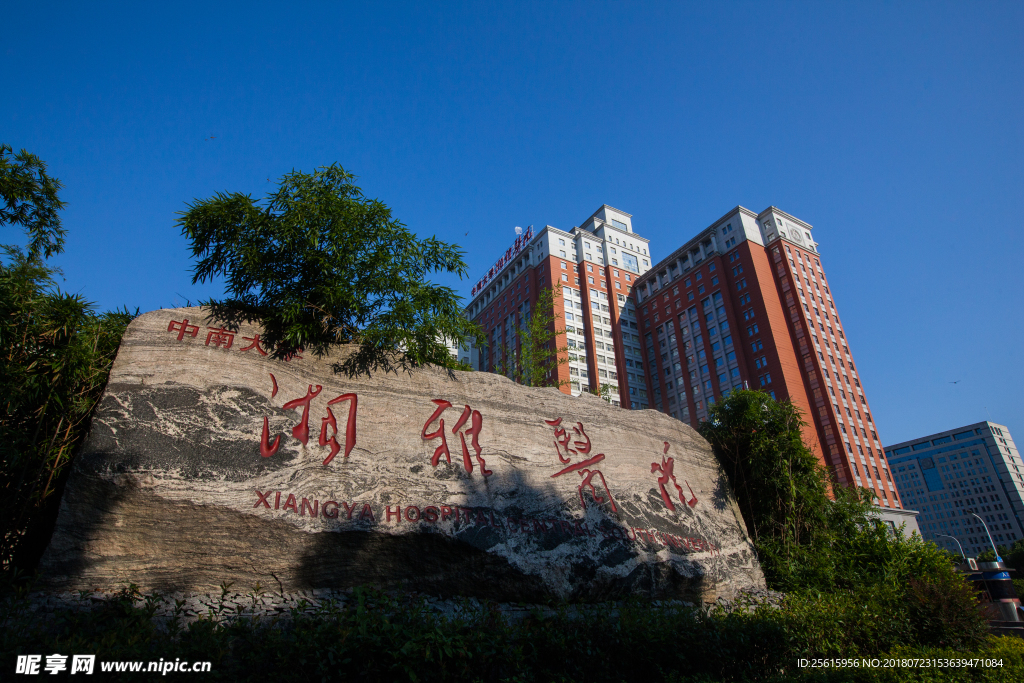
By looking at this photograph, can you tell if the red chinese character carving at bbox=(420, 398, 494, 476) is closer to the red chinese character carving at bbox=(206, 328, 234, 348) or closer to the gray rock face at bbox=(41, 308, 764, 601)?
the gray rock face at bbox=(41, 308, 764, 601)

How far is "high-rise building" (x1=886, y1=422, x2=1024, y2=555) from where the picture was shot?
61.9 meters

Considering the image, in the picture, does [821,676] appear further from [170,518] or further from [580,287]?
[580,287]

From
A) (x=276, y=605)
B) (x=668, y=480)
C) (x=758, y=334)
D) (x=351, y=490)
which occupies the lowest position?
(x=276, y=605)

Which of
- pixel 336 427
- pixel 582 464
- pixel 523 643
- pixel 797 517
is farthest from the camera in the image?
pixel 797 517

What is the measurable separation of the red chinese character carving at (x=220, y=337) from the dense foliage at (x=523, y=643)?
1.90 metres

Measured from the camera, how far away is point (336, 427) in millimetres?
4520

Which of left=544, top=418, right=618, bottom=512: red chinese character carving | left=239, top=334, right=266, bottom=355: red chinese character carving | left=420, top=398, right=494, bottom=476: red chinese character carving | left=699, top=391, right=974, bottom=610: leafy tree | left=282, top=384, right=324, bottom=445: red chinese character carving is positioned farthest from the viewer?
left=699, top=391, right=974, bottom=610: leafy tree

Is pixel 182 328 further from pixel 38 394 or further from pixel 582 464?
Result: pixel 582 464

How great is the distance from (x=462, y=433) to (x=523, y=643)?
1.98 m

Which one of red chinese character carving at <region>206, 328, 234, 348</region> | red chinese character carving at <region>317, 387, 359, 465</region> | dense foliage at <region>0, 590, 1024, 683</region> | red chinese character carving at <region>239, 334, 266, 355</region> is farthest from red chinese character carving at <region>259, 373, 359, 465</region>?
dense foliage at <region>0, 590, 1024, 683</region>

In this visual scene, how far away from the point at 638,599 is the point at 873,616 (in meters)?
2.38

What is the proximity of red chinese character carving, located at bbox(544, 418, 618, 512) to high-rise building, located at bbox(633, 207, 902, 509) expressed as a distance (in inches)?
943

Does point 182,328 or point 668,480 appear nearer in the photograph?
point 182,328

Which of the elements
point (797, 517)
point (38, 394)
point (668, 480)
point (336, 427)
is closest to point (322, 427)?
point (336, 427)
